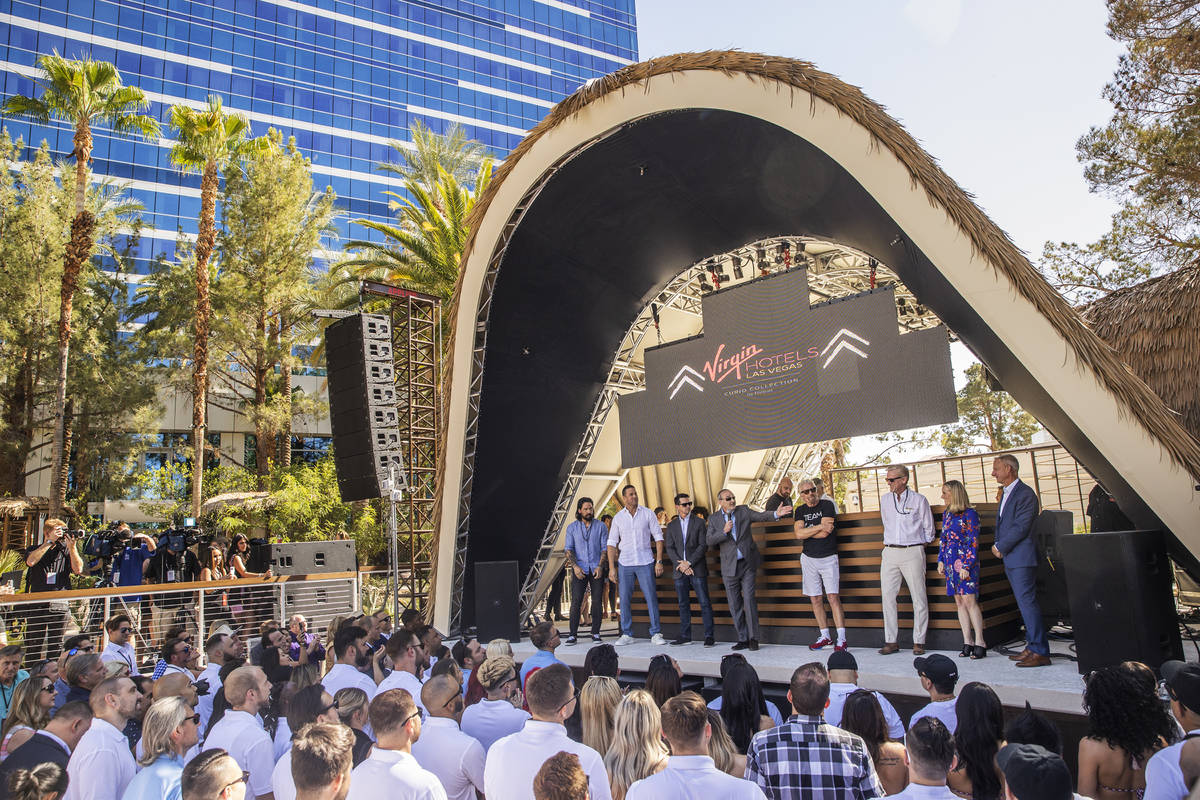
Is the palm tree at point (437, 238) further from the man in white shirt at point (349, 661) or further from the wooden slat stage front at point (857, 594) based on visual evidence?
the man in white shirt at point (349, 661)

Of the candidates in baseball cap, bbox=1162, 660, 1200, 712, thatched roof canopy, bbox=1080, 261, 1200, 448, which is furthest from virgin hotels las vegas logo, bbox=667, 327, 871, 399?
baseball cap, bbox=1162, 660, 1200, 712

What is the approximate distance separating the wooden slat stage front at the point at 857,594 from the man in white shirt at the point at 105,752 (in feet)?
19.1

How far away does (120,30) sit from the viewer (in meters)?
38.2

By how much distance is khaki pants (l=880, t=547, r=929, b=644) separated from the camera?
6.93 metres

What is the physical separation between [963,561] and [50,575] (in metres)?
10.3

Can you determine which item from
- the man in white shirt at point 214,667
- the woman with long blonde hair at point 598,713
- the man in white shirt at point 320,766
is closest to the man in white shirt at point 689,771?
the woman with long blonde hair at point 598,713

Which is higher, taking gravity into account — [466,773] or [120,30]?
[120,30]

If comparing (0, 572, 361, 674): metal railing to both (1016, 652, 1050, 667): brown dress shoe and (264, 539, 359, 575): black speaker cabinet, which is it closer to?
(264, 539, 359, 575): black speaker cabinet

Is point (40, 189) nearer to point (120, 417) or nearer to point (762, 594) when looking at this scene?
point (120, 417)

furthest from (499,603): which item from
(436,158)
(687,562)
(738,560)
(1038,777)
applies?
(436,158)

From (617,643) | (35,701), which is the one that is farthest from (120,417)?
(35,701)

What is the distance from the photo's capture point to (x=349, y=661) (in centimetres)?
534

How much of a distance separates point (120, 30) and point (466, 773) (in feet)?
149

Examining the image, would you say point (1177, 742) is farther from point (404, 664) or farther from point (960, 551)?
point (404, 664)
